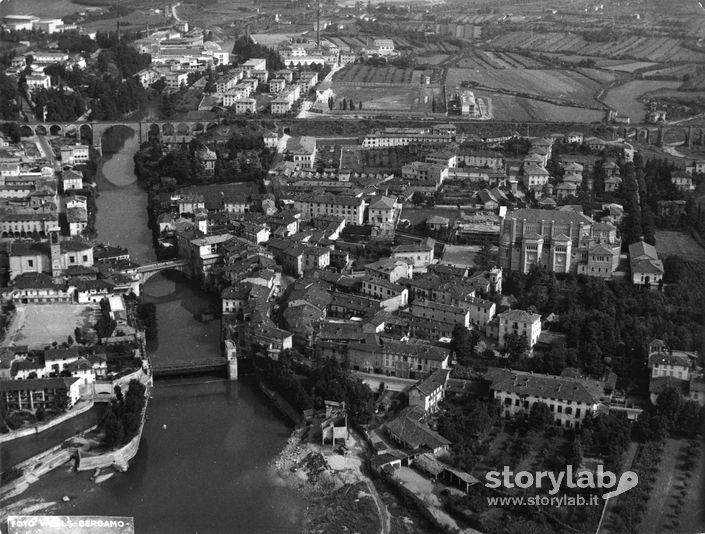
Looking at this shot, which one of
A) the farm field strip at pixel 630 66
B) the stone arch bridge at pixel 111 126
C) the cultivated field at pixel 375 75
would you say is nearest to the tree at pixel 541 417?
the stone arch bridge at pixel 111 126

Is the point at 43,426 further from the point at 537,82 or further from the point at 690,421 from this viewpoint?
the point at 537,82

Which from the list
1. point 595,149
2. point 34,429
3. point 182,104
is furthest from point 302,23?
point 34,429

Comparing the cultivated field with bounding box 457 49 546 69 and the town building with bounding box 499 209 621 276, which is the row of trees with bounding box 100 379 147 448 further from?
the cultivated field with bounding box 457 49 546 69

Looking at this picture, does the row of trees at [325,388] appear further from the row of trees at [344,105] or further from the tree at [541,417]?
the row of trees at [344,105]

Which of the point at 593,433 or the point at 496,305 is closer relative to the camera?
the point at 593,433

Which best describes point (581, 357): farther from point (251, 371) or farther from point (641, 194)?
point (641, 194)

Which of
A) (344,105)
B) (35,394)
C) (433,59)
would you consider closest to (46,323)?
(35,394)

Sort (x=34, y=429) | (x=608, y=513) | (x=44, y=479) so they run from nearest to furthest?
1. (x=608, y=513)
2. (x=44, y=479)
3. (x=34, y=429)
